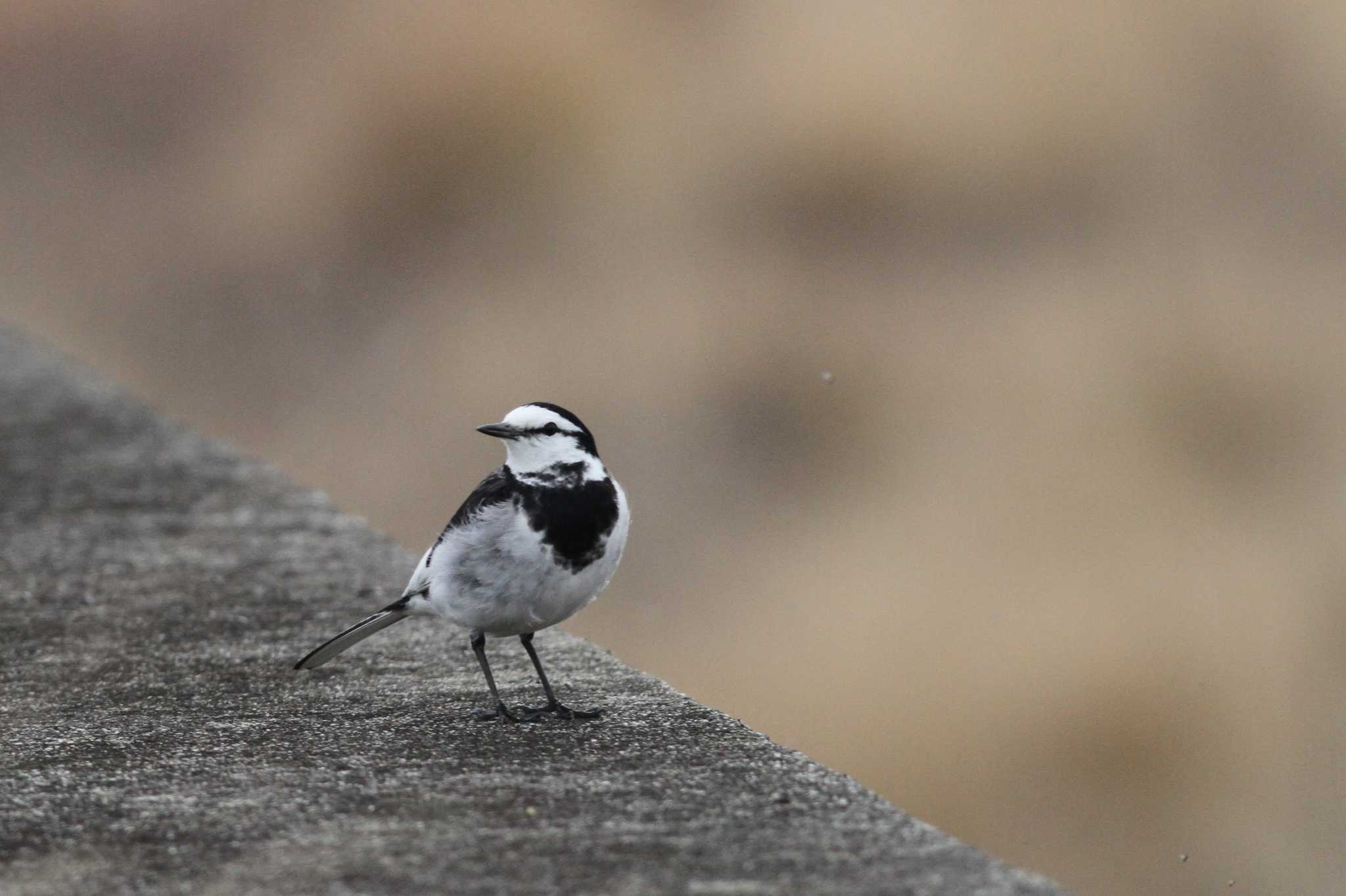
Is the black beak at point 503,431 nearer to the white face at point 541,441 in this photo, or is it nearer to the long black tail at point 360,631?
the white face at point 541,441

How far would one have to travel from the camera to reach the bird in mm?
3115

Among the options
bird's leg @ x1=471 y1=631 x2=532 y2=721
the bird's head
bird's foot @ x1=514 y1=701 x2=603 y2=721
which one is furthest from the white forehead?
bird's foot @ x1=514 y1=701 x2=603 y2=721

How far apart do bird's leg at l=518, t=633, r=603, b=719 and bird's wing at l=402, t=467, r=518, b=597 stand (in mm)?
242

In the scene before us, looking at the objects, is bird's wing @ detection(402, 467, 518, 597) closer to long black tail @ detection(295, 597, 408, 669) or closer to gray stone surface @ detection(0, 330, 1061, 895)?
long black tail @ detection(295, 597, 408, 669)

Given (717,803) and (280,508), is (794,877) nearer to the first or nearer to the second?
(717,803)

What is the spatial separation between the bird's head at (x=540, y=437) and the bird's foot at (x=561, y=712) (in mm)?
466

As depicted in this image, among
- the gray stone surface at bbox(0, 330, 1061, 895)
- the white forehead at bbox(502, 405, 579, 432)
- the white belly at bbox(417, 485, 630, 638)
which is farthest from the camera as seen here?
the white forehead at bbox(502, 405, 579, 432)

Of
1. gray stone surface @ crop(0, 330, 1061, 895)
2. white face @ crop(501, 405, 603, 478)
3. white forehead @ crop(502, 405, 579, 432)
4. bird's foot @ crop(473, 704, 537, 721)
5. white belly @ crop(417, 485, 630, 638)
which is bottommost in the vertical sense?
bird's foot @ crop(473, 704, 537, 721)

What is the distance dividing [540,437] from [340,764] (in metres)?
0.76

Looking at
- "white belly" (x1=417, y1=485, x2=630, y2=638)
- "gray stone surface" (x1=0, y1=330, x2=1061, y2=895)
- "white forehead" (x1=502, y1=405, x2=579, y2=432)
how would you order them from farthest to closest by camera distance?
"white forehead" (x1=502, y1=405, x2=579, y2=432) < "white belly" (x1=417, y1=485, x2=630, y2=638) < "gray stone surface" (x1=0, y1=330, x2=1061, y2=895)

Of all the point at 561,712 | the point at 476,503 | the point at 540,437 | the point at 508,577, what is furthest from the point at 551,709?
the point at 540,437

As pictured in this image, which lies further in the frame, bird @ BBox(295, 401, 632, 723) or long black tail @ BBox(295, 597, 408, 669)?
long black tail @ BBox(295, 597, 408, 669)

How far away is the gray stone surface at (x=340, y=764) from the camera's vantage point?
233 cm

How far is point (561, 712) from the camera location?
3123 mm
